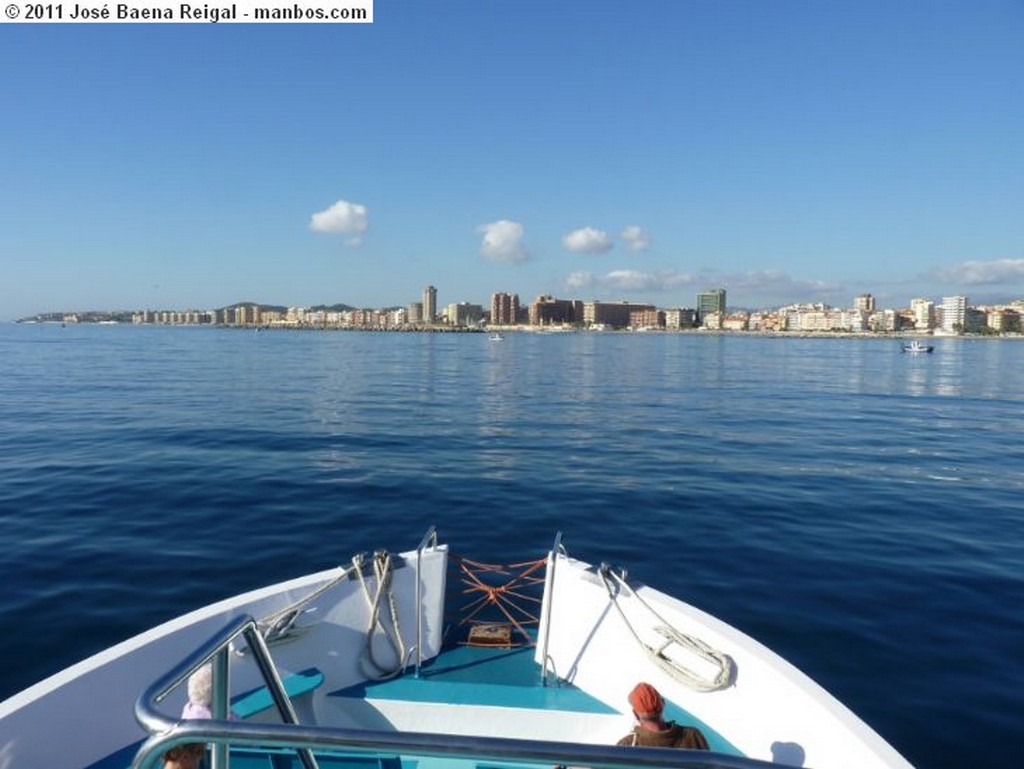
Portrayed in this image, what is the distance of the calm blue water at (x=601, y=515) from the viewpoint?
7828 mm

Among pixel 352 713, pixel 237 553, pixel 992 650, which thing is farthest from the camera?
pixel 237 553

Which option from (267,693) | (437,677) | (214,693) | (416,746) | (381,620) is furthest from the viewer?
(381,620)

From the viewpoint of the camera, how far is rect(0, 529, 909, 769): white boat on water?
4.45 metres

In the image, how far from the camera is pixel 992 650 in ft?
25.8

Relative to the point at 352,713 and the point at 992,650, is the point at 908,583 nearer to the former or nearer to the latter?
the point at 992,650

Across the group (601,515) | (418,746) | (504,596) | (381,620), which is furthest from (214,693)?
(601,515)

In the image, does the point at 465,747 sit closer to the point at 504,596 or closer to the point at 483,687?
the point at 483,687

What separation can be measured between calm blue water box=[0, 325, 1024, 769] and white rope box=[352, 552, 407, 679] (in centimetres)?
381

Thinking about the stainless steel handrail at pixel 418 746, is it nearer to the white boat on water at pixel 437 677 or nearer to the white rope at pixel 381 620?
the white boat on water at pixel 437 677

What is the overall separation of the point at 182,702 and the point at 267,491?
10.3m

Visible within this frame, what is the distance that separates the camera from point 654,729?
4125mm

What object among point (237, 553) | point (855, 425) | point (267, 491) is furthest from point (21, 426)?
point (855, 425)

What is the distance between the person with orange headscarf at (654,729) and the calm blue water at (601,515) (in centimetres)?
321

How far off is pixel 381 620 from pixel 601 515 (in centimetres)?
797
